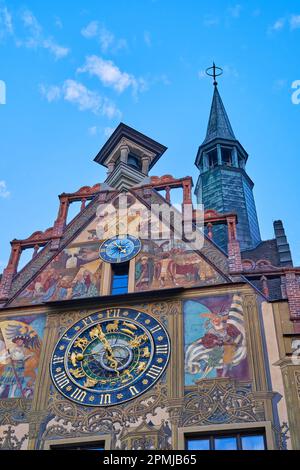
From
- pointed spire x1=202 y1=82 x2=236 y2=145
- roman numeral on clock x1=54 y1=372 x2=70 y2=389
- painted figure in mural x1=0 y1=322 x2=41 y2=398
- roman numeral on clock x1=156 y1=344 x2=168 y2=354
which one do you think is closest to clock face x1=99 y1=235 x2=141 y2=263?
painted figure in mural x1=0 y1=322 x2=41 y2=398

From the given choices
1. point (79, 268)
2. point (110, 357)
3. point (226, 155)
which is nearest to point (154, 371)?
point (110, 357)

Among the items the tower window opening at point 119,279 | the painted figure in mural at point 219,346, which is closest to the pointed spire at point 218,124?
Result: the tower window opening at point 119,279

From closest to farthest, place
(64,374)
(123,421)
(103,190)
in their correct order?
(123,421), (64,374), (103,190)

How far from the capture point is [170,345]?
36.6ft

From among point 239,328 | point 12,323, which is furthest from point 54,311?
point 239,328

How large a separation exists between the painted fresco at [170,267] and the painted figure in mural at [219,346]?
77cm

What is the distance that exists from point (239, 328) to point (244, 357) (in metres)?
0.55

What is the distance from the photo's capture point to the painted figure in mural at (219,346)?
10734 millimetres

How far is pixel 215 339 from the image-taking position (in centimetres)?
1111

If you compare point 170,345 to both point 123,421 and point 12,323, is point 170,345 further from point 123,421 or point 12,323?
point 12,323

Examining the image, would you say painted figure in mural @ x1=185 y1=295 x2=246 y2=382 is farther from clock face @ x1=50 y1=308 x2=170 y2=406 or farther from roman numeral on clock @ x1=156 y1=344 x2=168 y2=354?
clock face @ x1=50 y1=308 x2=170 y2=406

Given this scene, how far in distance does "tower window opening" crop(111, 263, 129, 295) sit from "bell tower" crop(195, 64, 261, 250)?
5.14 meters
